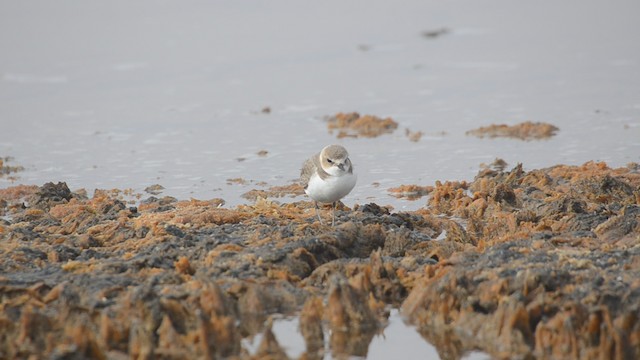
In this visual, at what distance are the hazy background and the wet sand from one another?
2851mm

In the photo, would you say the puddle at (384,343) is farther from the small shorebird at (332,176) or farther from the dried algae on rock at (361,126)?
the dried algae on rock at (361,126)

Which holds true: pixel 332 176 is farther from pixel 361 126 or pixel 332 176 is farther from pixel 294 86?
pixel 294 86

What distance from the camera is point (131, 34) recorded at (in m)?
23.9

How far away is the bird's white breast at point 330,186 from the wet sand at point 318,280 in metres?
0.28

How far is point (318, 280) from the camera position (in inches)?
323

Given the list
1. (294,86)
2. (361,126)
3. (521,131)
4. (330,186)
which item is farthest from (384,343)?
(294,86)

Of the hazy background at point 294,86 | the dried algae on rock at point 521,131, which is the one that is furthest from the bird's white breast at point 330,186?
the dried algae on rock at point 521,131

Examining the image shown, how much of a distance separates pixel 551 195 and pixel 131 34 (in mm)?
15286

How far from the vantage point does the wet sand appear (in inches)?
273

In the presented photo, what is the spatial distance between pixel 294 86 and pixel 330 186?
407 inches

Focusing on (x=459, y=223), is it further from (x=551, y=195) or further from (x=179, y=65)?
(x=179, y=65)

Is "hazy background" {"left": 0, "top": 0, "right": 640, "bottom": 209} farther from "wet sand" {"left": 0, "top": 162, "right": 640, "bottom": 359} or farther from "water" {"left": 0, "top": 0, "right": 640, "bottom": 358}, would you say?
"wet sand" {"left": 0, "top": 162, "right": 640, "bottom": 359}

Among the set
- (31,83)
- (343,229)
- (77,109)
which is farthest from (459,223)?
(31,83)

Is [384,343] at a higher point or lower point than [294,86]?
lower
